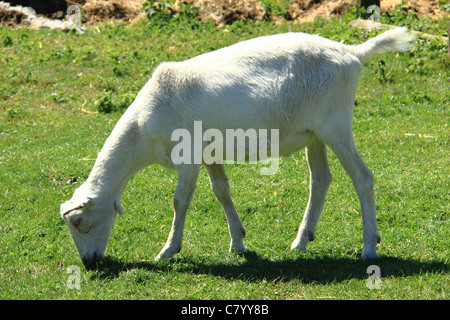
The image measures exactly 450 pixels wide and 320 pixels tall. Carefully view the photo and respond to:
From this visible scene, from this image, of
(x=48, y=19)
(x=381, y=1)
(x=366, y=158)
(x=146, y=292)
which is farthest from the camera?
(x=48, y=19)

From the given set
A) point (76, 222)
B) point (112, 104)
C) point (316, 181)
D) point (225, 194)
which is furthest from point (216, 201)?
point (112, 104)

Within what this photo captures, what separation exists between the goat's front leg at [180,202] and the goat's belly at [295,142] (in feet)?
2.77

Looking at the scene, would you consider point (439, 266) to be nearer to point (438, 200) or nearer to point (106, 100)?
point (438, 200)

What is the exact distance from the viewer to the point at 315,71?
224 inches

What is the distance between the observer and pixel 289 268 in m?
5.62

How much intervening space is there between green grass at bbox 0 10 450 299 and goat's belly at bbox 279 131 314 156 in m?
1.06

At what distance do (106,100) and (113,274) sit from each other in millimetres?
5634

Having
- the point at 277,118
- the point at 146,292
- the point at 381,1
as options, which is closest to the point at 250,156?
the point at 277,118

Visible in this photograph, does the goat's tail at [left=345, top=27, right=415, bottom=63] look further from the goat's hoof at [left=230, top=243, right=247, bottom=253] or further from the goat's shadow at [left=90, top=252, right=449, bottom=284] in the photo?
the goat's hoof at [left=230, top=243, right=247, bottom=253]

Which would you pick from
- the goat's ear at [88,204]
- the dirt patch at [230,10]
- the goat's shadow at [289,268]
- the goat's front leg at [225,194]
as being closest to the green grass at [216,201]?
the goat's shadow at [289,268]

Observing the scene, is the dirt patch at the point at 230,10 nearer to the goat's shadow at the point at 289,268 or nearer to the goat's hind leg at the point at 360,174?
the goat's hind leg at the point at 360,174

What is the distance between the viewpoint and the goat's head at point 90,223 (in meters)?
5.65

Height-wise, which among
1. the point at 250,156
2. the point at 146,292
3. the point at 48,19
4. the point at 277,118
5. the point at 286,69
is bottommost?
the point at 48,19

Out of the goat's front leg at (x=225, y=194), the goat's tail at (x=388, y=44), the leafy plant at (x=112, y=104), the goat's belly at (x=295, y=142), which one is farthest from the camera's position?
the leafy plant at (x=112, y=104)
